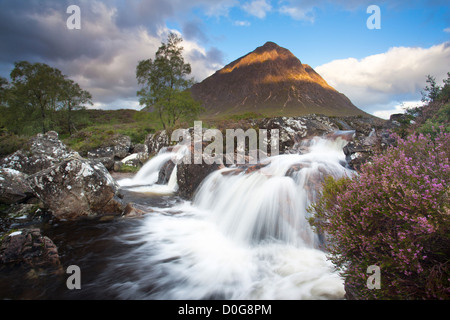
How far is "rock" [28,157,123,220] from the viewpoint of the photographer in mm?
7516

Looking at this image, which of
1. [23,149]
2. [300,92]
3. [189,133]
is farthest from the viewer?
[300,92]

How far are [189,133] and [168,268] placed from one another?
13.9m

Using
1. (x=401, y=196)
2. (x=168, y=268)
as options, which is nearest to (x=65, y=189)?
(x=168, y=268)

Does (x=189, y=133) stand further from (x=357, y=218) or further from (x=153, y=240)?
(x=357, y=218)

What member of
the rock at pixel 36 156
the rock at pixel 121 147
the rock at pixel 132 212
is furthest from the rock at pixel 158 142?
the rock at pixel 132 212

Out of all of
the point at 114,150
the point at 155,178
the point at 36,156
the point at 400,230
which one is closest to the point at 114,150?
the point at 114,150

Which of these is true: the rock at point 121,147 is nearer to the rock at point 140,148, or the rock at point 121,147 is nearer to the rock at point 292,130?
the rock at point 140,148

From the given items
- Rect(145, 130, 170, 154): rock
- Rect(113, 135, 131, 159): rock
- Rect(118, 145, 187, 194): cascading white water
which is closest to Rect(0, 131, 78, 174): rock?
Rect(118, 145, 187, 194): cascading white water

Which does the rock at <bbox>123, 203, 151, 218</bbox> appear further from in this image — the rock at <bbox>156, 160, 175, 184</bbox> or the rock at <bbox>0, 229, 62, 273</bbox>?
the rock at <bbox>156, 160, 175, 184</bbox>

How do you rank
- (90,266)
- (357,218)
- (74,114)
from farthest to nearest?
(74,114) → (90,266) → (357,218)

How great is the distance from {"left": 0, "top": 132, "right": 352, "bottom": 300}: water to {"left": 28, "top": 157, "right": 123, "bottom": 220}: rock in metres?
0.76

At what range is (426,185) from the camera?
2.63m

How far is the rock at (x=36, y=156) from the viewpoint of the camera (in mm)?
10820

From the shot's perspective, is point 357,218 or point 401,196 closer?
point 401,196
